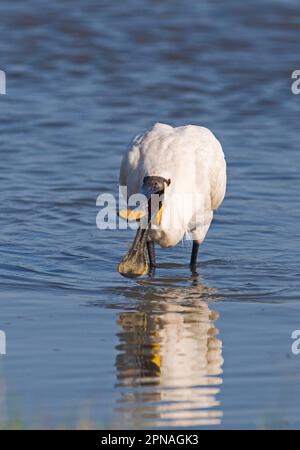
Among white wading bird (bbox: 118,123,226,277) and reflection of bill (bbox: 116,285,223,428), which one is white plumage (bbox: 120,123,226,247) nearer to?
white wading bird (bbox: 118,123,226,277)

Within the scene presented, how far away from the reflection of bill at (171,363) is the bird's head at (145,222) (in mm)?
308

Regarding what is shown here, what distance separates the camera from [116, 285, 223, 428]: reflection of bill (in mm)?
6602

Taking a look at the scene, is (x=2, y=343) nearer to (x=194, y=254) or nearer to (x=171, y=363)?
(x=171, y=363)

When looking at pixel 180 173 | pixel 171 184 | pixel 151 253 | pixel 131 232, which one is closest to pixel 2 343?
pixel 171 184

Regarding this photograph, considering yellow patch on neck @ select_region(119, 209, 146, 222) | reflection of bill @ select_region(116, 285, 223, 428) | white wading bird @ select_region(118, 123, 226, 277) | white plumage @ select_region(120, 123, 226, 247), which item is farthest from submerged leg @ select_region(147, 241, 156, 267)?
yellow patch on neck @ select_region(119, 209, 146, 222)

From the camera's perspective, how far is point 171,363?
25.0 feet

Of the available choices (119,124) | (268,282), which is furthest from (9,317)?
(119,124)

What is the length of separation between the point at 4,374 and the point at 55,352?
542 mm

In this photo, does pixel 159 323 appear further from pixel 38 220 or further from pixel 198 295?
pixel 38 220

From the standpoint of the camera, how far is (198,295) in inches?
375

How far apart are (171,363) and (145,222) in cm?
201

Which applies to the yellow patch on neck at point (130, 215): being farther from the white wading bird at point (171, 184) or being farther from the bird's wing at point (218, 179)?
the bird's wing at point (218, 179)

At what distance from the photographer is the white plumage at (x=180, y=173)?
9.62 m

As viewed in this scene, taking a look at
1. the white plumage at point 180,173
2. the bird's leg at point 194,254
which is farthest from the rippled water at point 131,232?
the white plumage at point 180,173
